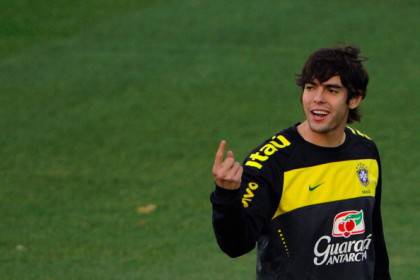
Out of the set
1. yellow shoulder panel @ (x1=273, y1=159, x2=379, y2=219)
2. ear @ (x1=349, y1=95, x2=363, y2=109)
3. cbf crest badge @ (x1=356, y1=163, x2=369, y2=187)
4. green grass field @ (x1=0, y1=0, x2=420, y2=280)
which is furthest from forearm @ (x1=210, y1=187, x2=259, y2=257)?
green grass field @ (x1=0, y1=0, x2=420, y2=280)

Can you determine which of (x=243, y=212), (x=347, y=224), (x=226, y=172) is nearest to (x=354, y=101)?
(x=347, y=224)

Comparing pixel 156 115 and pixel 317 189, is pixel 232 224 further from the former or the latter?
pixel 156 115

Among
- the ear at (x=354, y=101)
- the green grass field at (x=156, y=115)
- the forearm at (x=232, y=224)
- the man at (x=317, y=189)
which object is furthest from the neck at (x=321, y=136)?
the green grass field at (x=156, y=115)

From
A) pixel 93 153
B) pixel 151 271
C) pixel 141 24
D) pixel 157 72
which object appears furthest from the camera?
pixel 141 24

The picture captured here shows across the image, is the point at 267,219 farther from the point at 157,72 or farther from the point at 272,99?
the point at 157,72

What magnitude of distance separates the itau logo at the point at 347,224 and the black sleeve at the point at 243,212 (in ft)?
1.02

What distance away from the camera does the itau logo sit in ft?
17.2

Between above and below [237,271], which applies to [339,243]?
above

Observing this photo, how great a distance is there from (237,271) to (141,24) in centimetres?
787

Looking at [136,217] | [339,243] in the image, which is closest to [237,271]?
[136,217]

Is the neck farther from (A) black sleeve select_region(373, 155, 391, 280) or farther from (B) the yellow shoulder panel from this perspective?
(A) black sleeve select_region(373, 155, 391, 280)

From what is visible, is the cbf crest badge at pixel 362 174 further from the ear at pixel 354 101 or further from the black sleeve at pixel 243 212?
the black sleeve at pixel 243 212

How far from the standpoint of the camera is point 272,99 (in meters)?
14.1

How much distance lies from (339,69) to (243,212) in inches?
34.0
